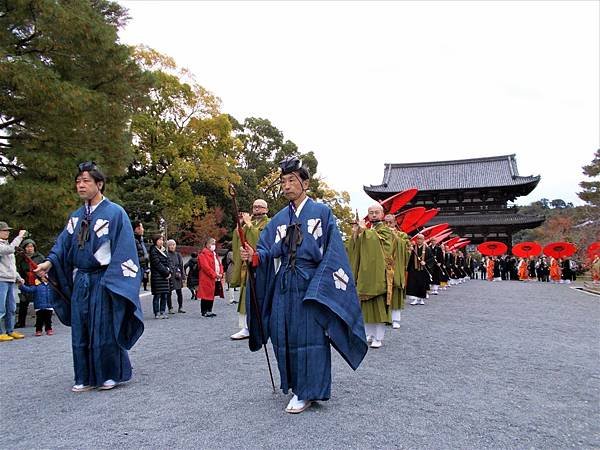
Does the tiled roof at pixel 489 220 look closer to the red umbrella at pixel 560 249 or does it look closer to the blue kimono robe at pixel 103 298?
the red umbrella at pixel 560 249

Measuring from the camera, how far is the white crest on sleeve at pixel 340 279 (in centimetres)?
389

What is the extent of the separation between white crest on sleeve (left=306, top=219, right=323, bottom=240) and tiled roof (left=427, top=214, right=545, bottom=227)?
35.6 metres

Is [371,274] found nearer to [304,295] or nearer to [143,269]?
[304,295]

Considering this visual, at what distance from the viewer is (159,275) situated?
982 cm

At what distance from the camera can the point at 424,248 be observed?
45.7 ft

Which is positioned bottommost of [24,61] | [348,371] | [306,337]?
[348,371]

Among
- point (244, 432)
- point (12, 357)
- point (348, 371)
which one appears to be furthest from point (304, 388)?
point (12, 357)

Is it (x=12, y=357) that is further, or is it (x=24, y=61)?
(x=24, y=61)

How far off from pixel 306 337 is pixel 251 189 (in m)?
31.0

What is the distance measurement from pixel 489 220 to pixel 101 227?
36.3 m

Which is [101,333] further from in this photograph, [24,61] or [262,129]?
[262,129]

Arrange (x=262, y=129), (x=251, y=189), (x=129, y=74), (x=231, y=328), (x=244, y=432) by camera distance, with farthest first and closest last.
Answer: (x=262, y=129) < (x=251, y=189) < (x=129, y=74) < (x=231, y=328) < (x=244, y=432)

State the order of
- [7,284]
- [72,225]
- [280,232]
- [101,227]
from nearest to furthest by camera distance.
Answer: [280,232] < [101,227] < [72,225] < [7,284]

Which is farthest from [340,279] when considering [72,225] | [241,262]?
[241,262]
